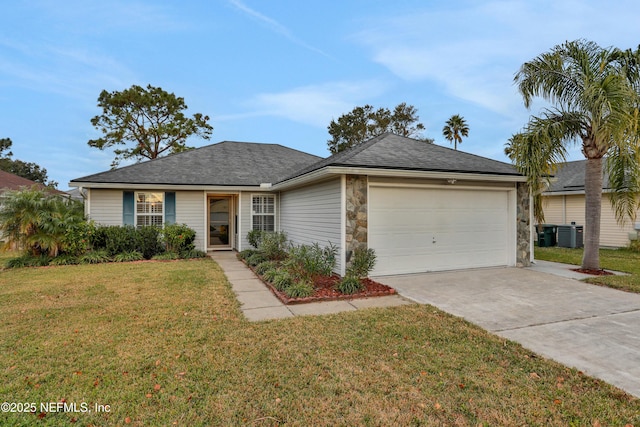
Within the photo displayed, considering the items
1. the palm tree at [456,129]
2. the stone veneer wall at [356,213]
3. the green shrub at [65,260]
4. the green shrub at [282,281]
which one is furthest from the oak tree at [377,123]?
the green shrub at [282,281]

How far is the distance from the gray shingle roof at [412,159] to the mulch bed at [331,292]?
2.53 meters

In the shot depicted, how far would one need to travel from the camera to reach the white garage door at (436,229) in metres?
7.70

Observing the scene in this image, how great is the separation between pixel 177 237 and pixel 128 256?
4.95 ft

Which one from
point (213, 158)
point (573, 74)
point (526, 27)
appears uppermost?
point (526, 27)

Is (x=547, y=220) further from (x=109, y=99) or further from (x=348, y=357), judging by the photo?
(x=109, y=99)

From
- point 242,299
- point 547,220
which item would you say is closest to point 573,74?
point 242,299

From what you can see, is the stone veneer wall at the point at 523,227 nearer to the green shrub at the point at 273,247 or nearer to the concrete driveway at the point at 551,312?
the concrete driveway at the point at 551,312

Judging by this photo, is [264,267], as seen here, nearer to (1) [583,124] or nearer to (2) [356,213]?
(2) [356,213]

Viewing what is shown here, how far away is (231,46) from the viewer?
13.2 m

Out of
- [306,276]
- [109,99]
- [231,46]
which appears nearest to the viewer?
[306,276]

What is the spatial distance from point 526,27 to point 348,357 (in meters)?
11.3

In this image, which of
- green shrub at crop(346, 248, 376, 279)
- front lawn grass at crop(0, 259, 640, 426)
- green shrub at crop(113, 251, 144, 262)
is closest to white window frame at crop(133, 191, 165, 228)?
green shrub at crop(113, 251, 144, 262)

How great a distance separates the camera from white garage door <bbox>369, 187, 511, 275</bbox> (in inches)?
303

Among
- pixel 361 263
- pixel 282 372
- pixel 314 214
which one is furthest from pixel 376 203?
pixel 282 372
